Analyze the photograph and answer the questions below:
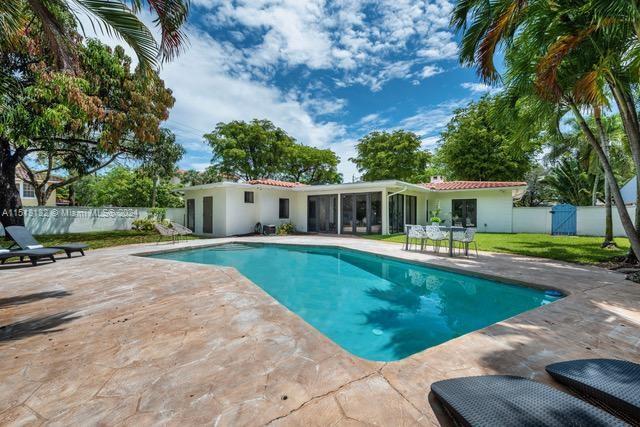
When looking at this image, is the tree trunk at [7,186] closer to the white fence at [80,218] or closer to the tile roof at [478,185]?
Answer: the white fence at [80,218]

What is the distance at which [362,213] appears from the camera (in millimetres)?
16281

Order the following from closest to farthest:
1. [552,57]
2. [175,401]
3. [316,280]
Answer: [175,401] → [552,57] → [316,280]

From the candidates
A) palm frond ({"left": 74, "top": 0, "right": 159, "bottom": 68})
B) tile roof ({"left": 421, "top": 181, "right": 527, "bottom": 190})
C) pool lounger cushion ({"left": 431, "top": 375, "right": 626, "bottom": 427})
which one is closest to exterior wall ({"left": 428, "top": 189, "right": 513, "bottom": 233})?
tile roof ({"left": 421, "top": 181, "right": 527, "bottom": 190})

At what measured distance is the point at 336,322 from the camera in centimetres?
502

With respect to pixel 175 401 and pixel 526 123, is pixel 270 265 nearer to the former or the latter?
pixel 175 401

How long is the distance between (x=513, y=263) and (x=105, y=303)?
9674 mm

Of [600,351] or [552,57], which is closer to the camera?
[600,351]

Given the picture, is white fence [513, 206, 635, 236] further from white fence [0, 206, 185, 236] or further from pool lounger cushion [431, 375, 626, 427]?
white fence [0, 206, 185, 236]

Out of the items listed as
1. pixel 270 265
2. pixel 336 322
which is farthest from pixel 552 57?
pixel 270 265

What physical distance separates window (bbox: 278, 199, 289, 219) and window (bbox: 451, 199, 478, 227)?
37.4 ft

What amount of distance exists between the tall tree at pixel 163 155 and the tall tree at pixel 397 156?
63.7 ft

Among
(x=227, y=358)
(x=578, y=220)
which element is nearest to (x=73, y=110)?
(x=227, y=358)

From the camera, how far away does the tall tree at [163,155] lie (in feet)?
52.5

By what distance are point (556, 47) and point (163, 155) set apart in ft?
57.9
